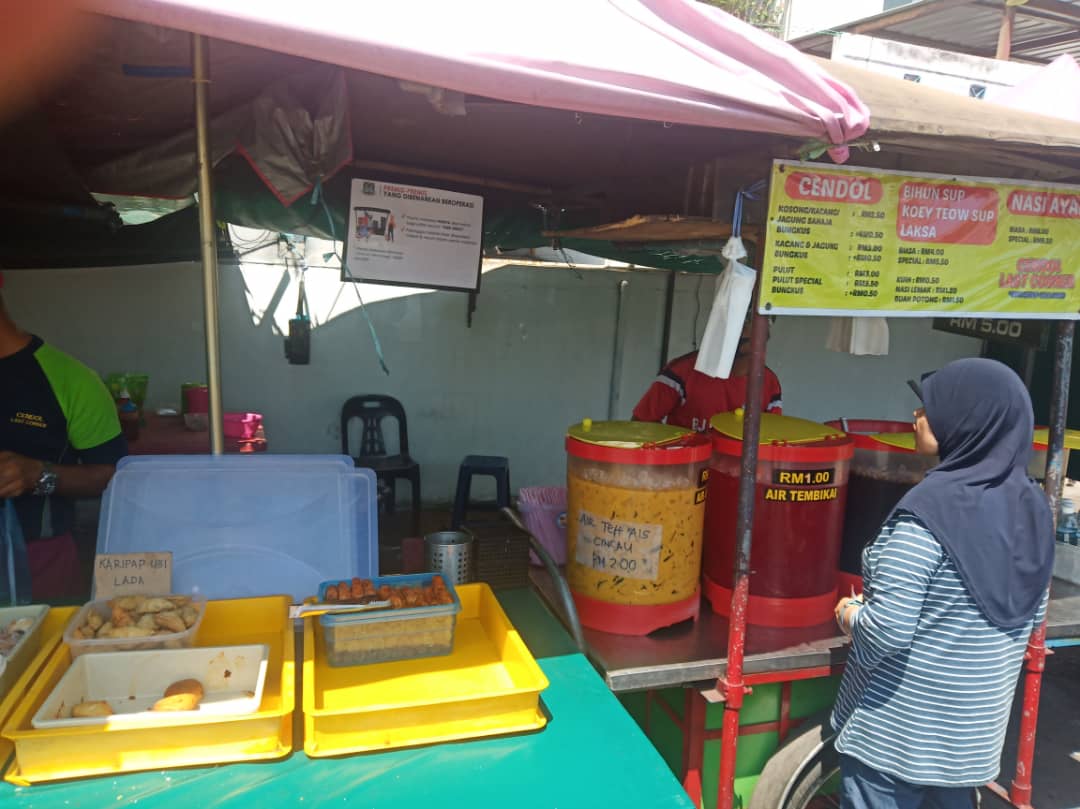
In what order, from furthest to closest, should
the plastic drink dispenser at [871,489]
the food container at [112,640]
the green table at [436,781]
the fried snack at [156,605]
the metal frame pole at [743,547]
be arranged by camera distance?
the plastic drink dispenser at [871,489], the metal frame pole at [743,547], the fried snack at [156,605], the food container at [112,640], the green table at [436,781]

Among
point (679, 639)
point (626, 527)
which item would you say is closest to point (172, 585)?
point (626, 527)

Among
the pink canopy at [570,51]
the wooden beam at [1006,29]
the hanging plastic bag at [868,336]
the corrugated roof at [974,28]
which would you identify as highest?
the corrugated roof at [974,28]

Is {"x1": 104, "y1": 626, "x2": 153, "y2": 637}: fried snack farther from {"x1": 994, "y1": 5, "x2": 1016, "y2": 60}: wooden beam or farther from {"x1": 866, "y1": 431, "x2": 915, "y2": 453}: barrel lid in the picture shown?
{"x1": 994, "y1": 5, "x2": 1016, "y2": 60}: wooden beam

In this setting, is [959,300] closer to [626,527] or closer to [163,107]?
[626,527]

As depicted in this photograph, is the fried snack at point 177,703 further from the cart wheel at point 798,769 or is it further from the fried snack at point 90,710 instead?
the cart wheel at point 798,769

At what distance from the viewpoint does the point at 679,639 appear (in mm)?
2330

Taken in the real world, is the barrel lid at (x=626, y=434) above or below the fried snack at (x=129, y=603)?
above

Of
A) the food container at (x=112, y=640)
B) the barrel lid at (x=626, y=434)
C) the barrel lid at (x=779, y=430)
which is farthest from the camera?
the barrel lid at (x=779, y=430)

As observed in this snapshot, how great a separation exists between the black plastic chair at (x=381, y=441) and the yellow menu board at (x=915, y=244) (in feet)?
13.4

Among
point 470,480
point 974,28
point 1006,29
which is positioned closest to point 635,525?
point 470,480

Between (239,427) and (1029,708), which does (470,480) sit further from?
(239,427)

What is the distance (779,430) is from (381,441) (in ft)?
14.0

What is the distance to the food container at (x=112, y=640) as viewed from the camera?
5.05 ft

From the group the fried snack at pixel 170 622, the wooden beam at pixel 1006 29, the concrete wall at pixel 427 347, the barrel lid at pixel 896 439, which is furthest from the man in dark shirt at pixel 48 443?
the wooden beam at pixel 1006 29
